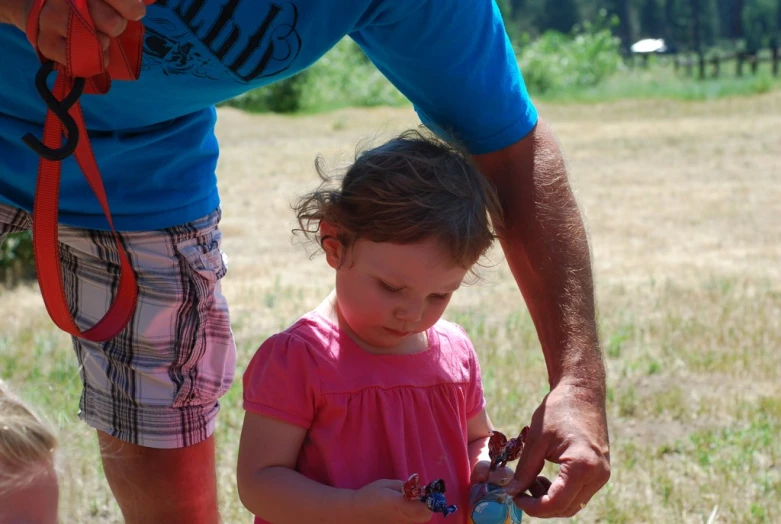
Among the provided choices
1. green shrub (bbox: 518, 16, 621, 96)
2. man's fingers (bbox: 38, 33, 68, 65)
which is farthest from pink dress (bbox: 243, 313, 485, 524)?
green shrub (bbox: 518, 16, 621, 96)

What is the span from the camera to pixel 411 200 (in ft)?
6.18

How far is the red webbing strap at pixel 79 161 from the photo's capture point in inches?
58.7

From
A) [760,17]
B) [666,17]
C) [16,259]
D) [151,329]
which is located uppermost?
[151,329]

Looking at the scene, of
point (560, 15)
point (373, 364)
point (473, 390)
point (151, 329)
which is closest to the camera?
point (373, 364)

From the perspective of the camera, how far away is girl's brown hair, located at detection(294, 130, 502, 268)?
189cm

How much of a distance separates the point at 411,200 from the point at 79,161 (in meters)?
0.59

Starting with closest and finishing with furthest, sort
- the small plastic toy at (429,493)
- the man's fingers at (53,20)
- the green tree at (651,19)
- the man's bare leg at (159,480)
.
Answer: the man's fingers at (53,20) → the small plastic toy at (429,493) → the man's bare leg at (159,480) → the green tree at (651,19)

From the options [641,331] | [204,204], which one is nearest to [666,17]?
[641,331]

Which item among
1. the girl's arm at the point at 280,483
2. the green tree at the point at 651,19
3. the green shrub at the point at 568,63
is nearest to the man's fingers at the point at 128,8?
the girl's arm at the point at 280,483

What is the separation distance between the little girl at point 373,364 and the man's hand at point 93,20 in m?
0.58

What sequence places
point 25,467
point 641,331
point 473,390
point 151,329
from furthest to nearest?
point 641,331
point 151,329
point 473,390
point 25,467

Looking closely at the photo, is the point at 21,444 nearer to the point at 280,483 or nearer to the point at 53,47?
the point at 280,483

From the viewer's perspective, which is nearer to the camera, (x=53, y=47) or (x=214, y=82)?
(x=53, y=47)

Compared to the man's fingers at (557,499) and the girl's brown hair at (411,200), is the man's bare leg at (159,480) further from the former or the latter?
the man's fingers at (557,499)
